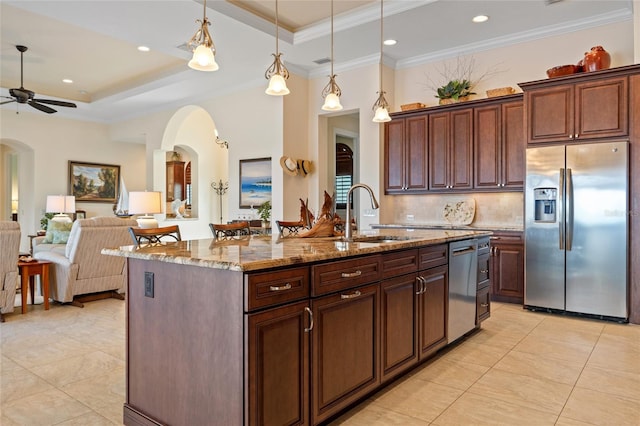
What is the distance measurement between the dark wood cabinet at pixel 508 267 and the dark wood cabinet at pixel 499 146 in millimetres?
647

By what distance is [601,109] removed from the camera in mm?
4266

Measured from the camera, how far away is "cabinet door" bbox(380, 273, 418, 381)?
2529mm

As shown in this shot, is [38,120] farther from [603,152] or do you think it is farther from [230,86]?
[603,152]

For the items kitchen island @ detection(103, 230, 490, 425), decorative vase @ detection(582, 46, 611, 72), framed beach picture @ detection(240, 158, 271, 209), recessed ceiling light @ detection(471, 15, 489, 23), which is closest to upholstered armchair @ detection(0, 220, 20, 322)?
A: kitchen island @ detection(103, 230, 490, 425)

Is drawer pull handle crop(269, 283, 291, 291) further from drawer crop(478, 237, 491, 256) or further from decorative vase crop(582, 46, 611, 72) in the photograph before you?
decorative vase crop(582, 46, 611, 72)

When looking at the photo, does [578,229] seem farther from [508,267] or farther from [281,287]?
[281,287]

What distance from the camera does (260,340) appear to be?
176 centimetres

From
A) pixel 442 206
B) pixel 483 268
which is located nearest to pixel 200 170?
pixel 442 206

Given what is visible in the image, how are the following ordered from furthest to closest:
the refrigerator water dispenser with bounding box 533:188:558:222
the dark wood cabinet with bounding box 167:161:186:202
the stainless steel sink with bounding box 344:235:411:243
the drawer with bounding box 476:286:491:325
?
the dark wood cabinet with bounding box 167:161:186:202, the refrigerator water dispenser with bounding box 533:188:558:222, the drawer with bounding box 476:286:491:325, the stainless steel sink with bounding box 344:235:411:243

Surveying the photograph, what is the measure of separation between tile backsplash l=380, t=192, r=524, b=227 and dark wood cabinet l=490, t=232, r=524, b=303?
0.58 metres

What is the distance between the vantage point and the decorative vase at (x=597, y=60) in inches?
174

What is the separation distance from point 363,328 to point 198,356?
89cm

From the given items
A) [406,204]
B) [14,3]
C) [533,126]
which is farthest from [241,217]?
[533,126]

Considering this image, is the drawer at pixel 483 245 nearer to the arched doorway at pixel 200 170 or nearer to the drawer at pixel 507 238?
the drawer at pixel 507 238
